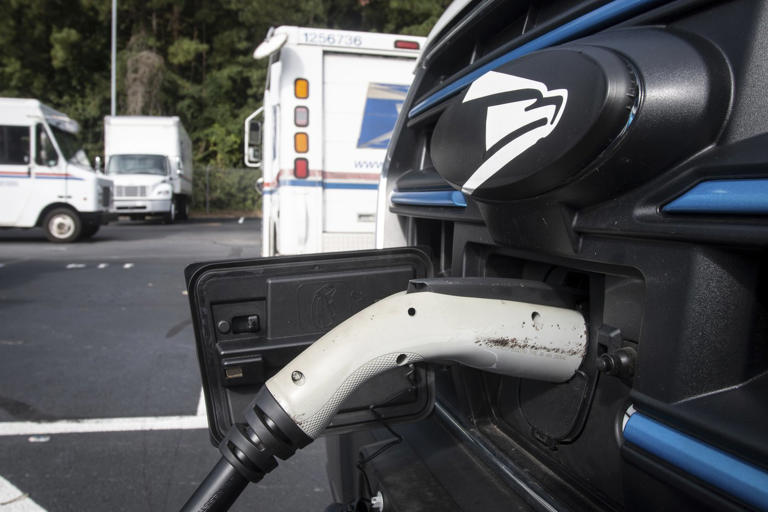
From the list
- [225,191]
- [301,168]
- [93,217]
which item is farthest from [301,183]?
[225,191]

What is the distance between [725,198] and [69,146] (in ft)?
51.4

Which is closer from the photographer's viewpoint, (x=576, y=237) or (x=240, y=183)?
(x=576, y=237)

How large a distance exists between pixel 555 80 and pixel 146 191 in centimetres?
2013

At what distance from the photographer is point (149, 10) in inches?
1183

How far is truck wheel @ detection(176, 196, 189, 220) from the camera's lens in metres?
22.1

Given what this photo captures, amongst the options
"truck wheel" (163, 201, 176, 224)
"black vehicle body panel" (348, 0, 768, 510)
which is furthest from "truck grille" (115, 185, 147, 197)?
"black vehicle body panel" (348, 0, 768, 510)

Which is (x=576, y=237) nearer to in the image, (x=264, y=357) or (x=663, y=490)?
(x=663, y=490)

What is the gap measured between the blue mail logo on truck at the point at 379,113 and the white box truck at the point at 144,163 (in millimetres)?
14318

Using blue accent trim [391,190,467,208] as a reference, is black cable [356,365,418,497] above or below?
below

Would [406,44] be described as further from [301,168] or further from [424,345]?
[424,345]

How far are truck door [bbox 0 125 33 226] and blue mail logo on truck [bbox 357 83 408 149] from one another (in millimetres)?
9661

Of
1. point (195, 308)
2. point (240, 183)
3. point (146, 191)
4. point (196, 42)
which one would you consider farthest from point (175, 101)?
point (195, 308)

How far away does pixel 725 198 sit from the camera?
0.83 m

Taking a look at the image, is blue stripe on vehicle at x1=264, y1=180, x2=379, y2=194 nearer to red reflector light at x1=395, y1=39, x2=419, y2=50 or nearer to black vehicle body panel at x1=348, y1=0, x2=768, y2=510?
red reflector light at x1=395, y1=39, x2=419, y2=50
